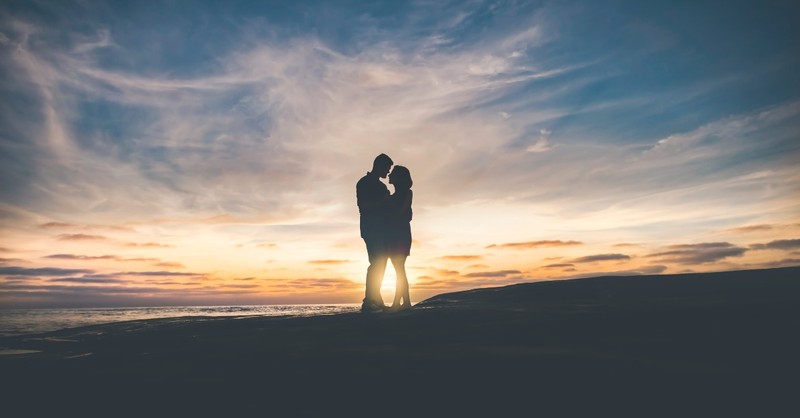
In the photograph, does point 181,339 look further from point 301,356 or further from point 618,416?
point 618,416

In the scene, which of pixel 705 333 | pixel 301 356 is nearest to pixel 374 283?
pixel 301 356

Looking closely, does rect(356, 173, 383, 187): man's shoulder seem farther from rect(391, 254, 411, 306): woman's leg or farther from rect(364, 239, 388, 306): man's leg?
rect(391, 254, 411, 306): woman's leg

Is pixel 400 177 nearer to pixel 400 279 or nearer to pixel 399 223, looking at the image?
pixel 399 223

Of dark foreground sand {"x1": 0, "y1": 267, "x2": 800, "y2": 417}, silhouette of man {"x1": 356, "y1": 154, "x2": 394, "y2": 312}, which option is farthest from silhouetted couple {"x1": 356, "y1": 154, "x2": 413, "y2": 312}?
dark foreground sand {"x1": 0, "y1": 267, "x2": 800, "y2": 417}

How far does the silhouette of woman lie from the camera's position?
8.41m

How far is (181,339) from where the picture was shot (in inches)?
197

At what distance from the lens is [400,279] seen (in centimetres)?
859

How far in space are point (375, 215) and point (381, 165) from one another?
0.99 m

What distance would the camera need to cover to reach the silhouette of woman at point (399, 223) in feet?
27.6

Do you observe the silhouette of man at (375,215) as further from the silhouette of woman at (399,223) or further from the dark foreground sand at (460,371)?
the dark foreground sand at (460,371)

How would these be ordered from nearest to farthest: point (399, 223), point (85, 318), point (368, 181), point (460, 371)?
point (460, 371) → point (368, 181) → point (399, 223) → point (85, 318)

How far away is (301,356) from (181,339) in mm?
Result: 2574

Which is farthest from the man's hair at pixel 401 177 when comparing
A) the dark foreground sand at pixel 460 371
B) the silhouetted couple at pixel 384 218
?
the dark foreground sand at pixel 460 371

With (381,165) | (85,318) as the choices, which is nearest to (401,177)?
(381,165)
